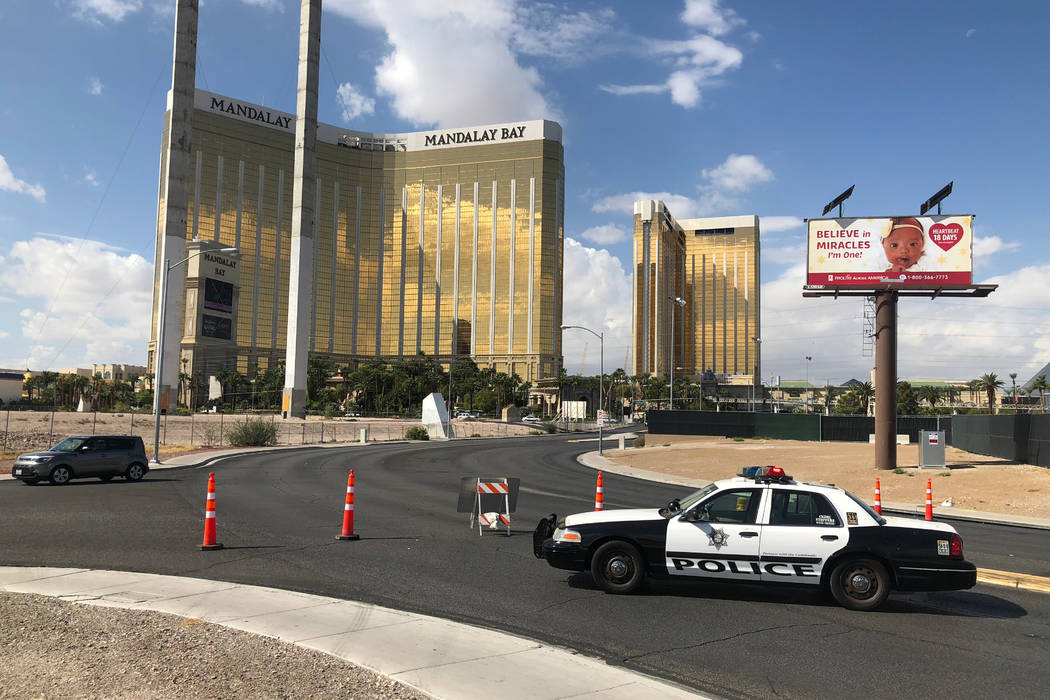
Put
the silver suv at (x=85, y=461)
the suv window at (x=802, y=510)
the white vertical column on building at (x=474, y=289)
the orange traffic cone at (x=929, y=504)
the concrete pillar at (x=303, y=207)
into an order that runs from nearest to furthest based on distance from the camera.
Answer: the suv window at (x=802, y=510) → the orange traffic cone at (x=929, y=504) → the silver suv at (x=85, y=461) → the concrete pillar at (x=303, y=207) → the white vertical column on building at (x=474, y=289)

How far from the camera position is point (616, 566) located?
984 centimetres

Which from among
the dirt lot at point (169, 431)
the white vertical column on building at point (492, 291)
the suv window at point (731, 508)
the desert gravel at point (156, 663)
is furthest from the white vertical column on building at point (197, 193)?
the suv window at point (731, 508)

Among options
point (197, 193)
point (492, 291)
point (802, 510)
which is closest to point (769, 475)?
point (802, 510)

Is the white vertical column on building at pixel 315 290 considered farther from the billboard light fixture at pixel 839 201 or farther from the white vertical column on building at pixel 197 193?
the billboard light fixture at pixel 839 201

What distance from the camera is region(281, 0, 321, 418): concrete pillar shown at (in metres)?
96.3

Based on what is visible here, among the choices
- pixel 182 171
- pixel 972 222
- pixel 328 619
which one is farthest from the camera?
pixel 182 171

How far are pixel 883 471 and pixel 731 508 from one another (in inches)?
1060

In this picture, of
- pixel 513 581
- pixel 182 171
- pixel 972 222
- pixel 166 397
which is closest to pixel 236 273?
pixel 182 171

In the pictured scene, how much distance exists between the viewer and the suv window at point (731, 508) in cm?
951

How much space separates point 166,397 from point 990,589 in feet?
288

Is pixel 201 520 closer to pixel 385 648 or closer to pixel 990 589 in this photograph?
pixel 385 648

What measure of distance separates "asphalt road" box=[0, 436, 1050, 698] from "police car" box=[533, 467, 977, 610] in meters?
0.38

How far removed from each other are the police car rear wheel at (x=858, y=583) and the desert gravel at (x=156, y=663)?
5.92 m

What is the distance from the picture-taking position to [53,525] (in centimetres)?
1476
